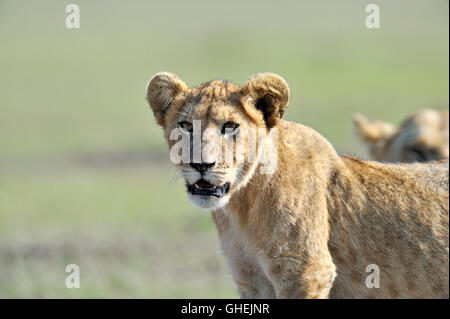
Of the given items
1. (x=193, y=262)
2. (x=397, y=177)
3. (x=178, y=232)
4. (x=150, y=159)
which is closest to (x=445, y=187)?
(x=397, y=177)

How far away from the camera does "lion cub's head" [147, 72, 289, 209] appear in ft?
16.5

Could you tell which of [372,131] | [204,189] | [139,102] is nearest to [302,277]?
[204,189]

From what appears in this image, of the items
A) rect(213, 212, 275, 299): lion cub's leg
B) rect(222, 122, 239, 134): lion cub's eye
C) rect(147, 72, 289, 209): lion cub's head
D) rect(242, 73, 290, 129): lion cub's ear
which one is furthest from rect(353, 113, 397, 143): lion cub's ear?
rect(222, 122, 239, 134): lion cub's eye

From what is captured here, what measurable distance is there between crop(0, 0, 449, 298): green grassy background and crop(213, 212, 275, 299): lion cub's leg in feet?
6.41

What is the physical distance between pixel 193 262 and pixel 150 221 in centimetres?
315

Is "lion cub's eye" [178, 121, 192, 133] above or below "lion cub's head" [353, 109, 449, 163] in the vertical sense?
below

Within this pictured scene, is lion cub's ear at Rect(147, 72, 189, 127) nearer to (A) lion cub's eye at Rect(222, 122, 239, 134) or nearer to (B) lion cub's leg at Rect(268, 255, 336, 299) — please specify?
(A) lion cub's eye at Rect(222, 122, 239, 134)

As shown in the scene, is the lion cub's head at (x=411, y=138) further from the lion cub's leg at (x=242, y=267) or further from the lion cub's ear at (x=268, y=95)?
the lion cub's ear at (x=268, y=95)

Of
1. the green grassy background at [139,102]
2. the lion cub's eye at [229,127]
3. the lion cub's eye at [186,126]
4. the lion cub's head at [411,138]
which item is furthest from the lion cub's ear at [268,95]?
the lion cub's head at [411,138]

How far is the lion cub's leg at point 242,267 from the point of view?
5625 mm

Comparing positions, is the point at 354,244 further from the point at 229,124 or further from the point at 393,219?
the point at 229,124

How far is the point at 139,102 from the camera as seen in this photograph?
32.1m

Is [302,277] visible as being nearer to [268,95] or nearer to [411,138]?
[268,95]
